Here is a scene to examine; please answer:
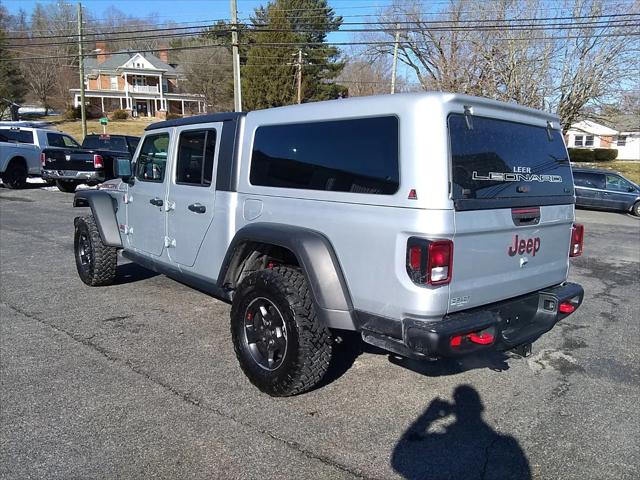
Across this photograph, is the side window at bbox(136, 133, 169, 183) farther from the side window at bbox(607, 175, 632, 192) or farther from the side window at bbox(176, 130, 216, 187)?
the side window at bbox(607, 175, 632, 192)

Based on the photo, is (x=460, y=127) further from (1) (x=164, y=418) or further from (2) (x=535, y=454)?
(1) (x=164, y=418)

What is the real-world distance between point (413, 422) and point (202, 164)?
267 cm

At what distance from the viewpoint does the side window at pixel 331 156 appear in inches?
124

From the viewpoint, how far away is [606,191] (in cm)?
1939

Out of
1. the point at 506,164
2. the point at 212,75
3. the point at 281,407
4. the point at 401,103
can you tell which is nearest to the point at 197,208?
the point at 281,407

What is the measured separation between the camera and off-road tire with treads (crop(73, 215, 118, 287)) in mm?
6137

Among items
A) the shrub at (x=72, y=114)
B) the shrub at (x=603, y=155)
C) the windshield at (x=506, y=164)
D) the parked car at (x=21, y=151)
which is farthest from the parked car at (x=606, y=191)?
the shrub at (x=72, y=114)

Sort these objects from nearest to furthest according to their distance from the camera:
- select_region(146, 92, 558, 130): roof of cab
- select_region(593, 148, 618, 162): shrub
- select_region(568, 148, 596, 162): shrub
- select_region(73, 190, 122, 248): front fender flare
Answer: select_region(146, 92, 558, 130): roof of cab
select_region(73, 190, 122, 248): front fender flare
select_region(568, 148, 596, 162): shrub
select_region(593, 148, 618, 162): shrub

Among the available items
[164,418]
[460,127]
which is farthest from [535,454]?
[164,418]

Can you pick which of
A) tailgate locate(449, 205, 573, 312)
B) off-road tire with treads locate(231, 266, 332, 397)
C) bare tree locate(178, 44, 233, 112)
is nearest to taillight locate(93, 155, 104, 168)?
off-road tire with treads locate(231, 266, 332, 397)

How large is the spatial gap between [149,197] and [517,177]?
347 centimetres

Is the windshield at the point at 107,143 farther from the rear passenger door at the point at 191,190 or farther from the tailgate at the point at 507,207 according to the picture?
the tailgate at the point at 507,207

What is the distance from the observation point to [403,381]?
407 centimetres

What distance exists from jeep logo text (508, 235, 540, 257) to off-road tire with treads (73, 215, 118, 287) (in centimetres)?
453
